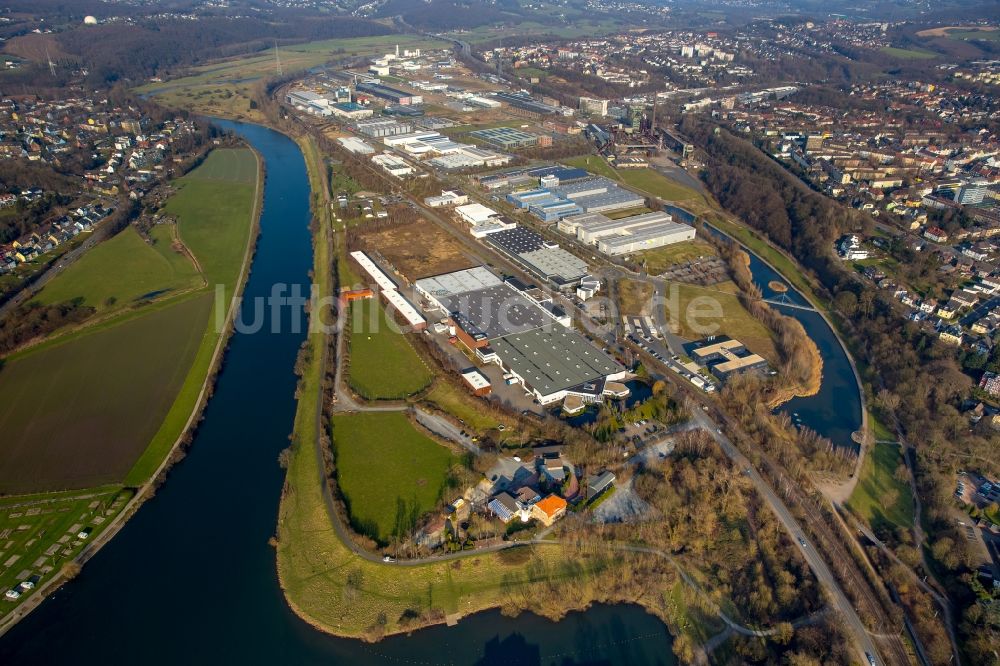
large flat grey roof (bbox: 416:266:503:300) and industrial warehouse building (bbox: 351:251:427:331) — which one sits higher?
large flat grey roof (bbox: 416:266:503:300)

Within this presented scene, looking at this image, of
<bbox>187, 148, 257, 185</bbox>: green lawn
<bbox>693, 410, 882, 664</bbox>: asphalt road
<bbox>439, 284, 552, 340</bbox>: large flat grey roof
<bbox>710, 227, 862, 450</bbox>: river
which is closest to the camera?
<bbox>693, 410, 882, 664</bbox>: asphalt road

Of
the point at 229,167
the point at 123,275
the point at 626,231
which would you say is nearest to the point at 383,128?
the point at 229,167

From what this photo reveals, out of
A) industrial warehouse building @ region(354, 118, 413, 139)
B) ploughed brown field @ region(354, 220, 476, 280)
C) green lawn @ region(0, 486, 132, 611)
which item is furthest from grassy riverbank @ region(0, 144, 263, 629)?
industrial warehouse building @ region(354, 118, 413, 139)

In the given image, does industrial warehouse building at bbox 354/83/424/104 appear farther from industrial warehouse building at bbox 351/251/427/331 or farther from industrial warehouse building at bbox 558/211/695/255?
industrial warehouse building at bbox 351/251/427/331

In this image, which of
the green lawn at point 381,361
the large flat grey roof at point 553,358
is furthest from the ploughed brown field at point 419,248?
the large flat grey roof at point 553,358

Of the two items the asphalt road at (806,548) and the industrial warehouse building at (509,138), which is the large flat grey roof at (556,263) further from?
the industrial warehouse building at (509,138)
